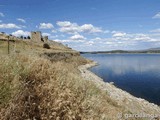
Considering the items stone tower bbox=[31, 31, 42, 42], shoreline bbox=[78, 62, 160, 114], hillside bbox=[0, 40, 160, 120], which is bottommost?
shoreline bbox=[78, 62, 160, 114]

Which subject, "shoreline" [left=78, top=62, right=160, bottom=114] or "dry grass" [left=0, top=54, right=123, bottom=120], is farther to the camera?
"shoreline" [left=78, top=62, right=160, bottom=114]

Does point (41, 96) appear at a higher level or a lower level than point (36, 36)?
lower

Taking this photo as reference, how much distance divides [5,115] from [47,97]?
1243mm

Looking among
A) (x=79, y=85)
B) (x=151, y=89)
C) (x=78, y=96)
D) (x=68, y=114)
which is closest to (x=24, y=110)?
(x=68, y=114)

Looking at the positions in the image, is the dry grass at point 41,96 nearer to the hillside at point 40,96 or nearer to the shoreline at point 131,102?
the hillside at point 40,96

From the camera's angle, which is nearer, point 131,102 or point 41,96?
point 41,96

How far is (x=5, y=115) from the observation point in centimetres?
426

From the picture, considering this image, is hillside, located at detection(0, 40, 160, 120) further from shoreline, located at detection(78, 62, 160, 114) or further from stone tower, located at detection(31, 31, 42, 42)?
stone tower, located at detection(31, 31, 42, 42)

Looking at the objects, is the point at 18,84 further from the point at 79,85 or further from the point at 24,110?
the point at 79,85

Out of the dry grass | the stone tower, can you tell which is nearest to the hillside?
the dry grass

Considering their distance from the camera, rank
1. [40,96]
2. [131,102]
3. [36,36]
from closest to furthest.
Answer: [40,96], [131,102], [36,36]

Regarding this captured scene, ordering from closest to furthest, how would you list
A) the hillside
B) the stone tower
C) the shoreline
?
the hillside → the shoreline → the stone tower

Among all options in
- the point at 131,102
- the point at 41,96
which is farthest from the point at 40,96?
the point at 131,102

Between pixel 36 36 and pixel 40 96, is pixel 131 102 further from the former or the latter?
pixel 36 36
